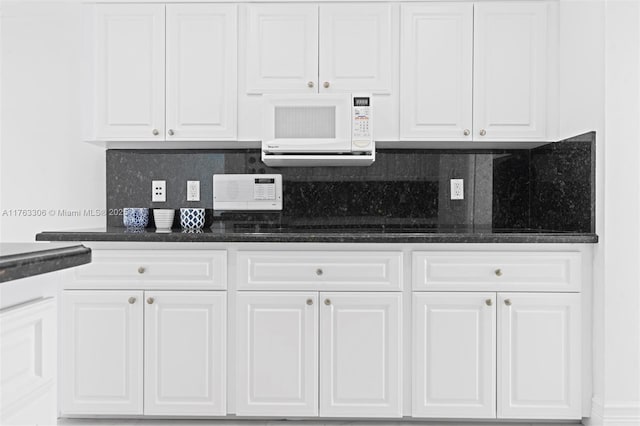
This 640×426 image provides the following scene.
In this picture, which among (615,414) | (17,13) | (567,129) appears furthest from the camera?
(17,13)

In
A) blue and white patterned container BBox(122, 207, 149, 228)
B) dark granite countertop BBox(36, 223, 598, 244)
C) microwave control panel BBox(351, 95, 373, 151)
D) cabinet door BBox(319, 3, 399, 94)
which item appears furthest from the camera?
blue and white patterned container BBox(122, 207, 149, 228)

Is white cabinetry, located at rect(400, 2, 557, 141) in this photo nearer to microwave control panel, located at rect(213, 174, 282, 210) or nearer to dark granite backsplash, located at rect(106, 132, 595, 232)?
dark granite backsplash, located at rect(106, 132, 595, 232)

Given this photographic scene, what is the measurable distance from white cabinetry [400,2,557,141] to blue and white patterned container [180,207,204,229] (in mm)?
1187

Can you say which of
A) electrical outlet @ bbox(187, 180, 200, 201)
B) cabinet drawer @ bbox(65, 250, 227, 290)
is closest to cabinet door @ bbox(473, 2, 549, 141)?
cabinet drawer @ bbox(65, 250, 227, 290)

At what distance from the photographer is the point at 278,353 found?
2.29m

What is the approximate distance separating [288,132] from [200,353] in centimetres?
110

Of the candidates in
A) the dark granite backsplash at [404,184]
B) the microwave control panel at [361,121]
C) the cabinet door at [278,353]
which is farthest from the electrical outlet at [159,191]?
the microwave control panel at [361,121]

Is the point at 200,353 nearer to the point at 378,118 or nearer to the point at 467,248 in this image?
the point at 467,248

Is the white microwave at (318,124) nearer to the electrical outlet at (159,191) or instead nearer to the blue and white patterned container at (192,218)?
the blue and white patterned container at (192,218)

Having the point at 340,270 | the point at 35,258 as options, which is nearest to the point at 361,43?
the point at 340,270

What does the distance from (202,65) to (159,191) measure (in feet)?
2.57

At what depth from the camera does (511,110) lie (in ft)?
8.61

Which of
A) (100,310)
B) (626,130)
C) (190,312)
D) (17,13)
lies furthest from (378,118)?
(17,13)

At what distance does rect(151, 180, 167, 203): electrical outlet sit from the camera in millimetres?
2996
